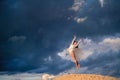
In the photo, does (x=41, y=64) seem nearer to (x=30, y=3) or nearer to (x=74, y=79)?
(x=74, y=79)

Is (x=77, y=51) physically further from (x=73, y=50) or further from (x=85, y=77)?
(x=85, y=77)

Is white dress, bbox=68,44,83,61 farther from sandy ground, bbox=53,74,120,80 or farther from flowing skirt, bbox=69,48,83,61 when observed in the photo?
sandy ground, bbox=53,74,120,80

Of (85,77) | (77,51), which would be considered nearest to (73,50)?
(77,51)

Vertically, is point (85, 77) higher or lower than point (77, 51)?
lower

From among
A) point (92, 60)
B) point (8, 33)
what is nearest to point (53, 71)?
point (92, 60)

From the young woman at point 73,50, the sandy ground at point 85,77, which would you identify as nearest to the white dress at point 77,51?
the young woman at point 73,50

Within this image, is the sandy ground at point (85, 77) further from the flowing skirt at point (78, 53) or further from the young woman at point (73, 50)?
the flowing skirt at point (78, 53)

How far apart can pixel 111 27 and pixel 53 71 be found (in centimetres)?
144

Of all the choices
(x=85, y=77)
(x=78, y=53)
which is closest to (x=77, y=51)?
(x=78, y=53)

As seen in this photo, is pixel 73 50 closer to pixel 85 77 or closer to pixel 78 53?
pixel 78 53

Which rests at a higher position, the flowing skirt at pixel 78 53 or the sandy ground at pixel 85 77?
the flowing skirt at pixel 78 53

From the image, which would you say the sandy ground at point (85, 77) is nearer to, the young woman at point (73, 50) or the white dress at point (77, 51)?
the young woman at point (73, 50)

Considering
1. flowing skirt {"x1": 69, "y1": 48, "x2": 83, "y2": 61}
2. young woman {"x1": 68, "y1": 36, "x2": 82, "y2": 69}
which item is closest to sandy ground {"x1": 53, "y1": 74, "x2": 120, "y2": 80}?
young woman {"x1": 68, "y1": 36, "x2": 82, "y2": 69}

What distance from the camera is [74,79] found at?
509 cm
